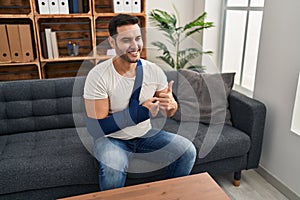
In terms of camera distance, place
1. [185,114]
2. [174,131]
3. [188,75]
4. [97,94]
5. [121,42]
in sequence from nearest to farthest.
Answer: [121,42] → [97,94] → [174,131] → [185,114] → [188,75]

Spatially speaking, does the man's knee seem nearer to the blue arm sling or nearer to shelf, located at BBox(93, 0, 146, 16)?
the blue arm sling

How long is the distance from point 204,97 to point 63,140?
41.6 inches

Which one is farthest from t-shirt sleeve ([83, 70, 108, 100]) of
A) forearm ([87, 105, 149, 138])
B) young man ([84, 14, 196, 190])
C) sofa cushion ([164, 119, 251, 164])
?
sofa cushion ([164, 119, 251, 164])

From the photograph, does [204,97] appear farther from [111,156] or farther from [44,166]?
[44,166]

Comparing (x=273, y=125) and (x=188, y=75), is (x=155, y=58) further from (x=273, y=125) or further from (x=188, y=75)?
(x=273, y=125)

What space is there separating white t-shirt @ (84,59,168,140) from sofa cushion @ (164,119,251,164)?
0.47 meters

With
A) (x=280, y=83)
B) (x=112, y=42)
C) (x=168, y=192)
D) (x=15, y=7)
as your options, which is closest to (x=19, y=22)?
(x=15, y=7)

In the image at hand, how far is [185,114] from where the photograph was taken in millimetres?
1909

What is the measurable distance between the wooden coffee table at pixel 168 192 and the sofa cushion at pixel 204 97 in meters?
0.74

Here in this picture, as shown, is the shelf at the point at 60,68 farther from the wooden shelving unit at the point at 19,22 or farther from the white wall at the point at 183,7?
the white wall at the point at 183,7

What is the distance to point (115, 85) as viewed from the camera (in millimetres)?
1363

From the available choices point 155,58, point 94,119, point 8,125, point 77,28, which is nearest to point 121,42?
point 94,119

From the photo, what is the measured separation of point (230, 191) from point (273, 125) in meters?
0.56

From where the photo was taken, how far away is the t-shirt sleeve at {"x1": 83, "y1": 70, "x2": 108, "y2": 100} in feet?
4.37
